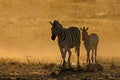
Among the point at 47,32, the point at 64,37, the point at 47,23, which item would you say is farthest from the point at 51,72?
the point at 47,23

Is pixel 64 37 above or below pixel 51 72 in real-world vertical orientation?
above

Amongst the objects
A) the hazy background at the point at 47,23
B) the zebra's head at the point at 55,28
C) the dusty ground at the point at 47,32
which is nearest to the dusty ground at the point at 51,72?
the dusty ground at the point at 47,32

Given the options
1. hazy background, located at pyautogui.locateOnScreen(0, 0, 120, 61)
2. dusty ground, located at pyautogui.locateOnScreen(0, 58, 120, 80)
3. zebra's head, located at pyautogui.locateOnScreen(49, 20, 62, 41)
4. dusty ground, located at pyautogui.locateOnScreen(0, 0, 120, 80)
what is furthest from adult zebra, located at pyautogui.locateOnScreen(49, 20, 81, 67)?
hazy background, located at pyautogui.locateOnScreen(0, 0, 120, 61)

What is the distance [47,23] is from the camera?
1280 inches

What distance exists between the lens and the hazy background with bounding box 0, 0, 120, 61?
75.6ft

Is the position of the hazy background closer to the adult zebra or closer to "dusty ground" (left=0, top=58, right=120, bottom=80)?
the adult zebra

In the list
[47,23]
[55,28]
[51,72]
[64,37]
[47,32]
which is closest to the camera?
[51,72]

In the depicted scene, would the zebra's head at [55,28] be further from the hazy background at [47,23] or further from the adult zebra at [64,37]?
the hazy background at [47,23]

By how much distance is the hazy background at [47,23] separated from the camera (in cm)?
2303

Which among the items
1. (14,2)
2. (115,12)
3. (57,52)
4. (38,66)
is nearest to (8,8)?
(14,2)

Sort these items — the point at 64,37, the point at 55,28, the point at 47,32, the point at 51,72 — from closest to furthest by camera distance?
1. the point at 51,72
2. the point at 55,28
3. the point at 64,37
4. the point at 47,32

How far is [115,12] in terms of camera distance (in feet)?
120

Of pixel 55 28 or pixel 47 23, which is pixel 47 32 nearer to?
pixel 47 23

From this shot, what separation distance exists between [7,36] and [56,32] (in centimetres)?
1687
